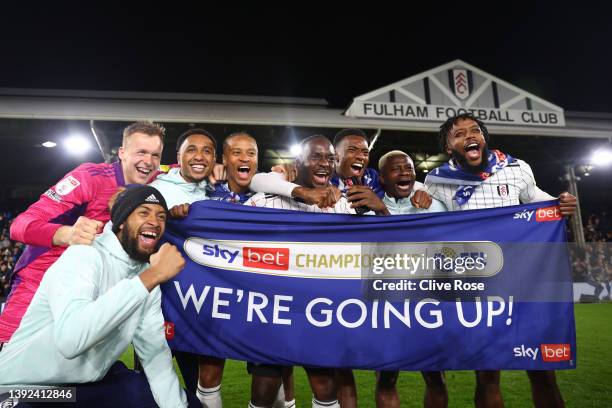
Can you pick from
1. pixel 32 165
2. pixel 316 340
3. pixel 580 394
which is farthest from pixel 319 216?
pixel 32 165

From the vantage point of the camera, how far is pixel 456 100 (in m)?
12.3

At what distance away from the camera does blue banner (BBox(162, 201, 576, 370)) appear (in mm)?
2557

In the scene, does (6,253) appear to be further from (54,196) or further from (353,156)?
(353,156)

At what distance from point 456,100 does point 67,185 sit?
11843 millimetres

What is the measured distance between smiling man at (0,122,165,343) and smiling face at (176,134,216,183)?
0.23m

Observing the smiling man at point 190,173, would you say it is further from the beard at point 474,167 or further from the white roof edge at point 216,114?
the white roof edge at point 216,114

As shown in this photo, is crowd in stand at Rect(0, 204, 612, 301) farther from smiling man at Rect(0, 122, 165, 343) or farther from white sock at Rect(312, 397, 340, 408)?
white sock at Rect(312, 397, 340, 408)

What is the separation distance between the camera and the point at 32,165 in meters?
15.7

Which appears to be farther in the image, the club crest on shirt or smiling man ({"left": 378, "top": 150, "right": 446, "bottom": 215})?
smiling man ({"left": 378, "top": 150, "right": 446, "bottom": 215})

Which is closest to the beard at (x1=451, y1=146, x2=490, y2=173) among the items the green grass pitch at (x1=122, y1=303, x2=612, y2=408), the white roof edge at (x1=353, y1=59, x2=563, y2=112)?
the green grass pitch at (x1=122, y1=303, x2=612, y2=408)

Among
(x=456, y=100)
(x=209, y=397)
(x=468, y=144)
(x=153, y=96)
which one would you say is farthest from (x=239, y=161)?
(x=456, y=100)

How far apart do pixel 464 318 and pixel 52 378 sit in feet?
7.54

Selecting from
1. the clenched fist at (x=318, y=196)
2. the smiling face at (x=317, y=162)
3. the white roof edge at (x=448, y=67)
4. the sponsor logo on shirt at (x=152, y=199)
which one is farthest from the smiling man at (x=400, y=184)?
the white roof edge at (x=448, y=67)

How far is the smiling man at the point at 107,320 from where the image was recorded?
5.99ft
